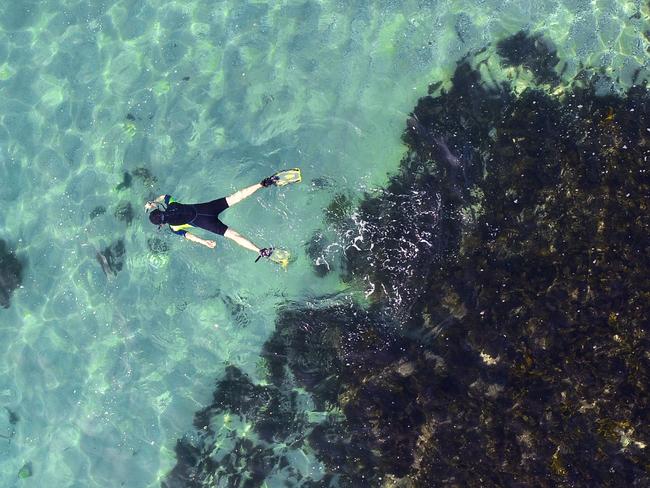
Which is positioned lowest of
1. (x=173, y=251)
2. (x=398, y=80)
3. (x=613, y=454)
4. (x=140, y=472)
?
(x=140, y=472)

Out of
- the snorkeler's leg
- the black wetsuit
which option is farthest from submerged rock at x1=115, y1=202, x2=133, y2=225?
the snorkeler's leg

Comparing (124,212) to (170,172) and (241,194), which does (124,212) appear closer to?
(170,172)

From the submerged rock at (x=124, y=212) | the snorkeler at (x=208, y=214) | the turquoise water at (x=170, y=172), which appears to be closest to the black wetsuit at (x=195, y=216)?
the snorkeler at (x=208, y=214)

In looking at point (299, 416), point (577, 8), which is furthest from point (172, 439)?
point (577, 8)

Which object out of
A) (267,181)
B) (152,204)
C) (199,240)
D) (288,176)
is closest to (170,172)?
(152,204)

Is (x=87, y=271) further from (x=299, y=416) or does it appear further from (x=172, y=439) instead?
(x=299, y=416)

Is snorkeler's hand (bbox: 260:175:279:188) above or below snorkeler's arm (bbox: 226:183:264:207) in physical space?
above

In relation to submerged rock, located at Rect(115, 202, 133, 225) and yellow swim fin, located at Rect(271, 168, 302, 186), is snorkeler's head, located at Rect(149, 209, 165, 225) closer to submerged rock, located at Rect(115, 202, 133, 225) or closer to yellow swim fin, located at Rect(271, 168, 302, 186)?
submerged rock, located at Rect(115, 202, 133, 225)
